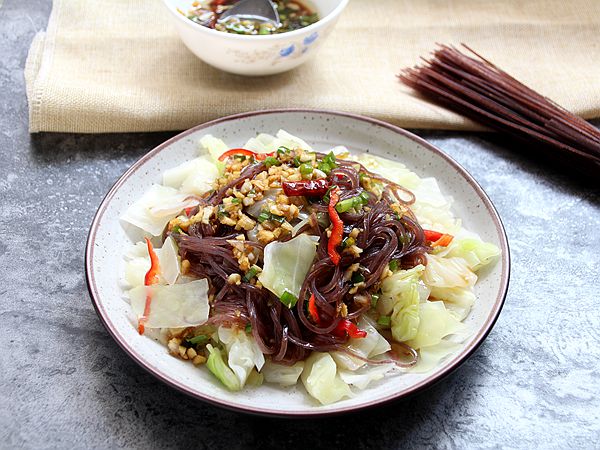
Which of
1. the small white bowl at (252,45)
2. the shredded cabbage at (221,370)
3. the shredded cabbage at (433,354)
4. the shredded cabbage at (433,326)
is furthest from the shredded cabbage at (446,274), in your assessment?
the small white bowl at (252,45)

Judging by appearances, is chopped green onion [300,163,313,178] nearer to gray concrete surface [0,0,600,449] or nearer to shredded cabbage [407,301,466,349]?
shredded cabbage [407,301,466,349]

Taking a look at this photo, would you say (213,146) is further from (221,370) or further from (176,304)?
(221,370)

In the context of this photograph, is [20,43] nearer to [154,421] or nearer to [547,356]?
[154,421]

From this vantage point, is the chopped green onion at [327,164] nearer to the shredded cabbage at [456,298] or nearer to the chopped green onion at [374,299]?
the chopped green onion at [374,299]

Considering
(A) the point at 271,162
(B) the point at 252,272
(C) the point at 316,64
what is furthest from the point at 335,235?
(C) the point at 316,64

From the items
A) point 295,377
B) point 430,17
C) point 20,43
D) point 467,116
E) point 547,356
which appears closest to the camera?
point 295,377

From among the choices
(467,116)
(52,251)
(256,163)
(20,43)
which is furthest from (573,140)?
(20,43)
